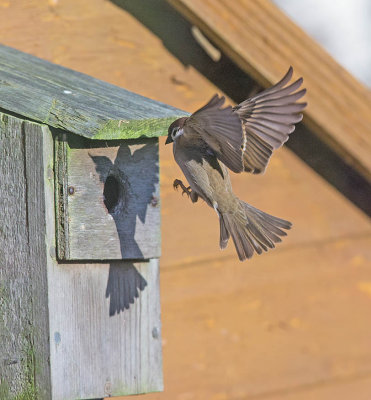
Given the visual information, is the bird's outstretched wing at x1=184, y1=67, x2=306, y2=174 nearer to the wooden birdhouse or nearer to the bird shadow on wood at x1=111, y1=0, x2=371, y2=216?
the wooden birdhouse

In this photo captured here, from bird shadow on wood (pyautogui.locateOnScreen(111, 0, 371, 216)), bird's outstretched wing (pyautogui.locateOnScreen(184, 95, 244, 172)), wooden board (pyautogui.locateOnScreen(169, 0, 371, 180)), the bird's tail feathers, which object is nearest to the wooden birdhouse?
bird's outstretched wing (pyautogui.locateOnScreen(184, 95, 244, 172))

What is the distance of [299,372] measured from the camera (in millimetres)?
3582

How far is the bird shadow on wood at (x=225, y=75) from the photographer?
323 centimetres

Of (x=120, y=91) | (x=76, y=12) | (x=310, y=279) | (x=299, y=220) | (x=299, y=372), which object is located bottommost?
(x=299, y=372)

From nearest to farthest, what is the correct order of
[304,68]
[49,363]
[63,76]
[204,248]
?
[49,363] < [63,76] < [304,68] < [204,248]

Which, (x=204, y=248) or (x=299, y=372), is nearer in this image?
(x=204, y=248)

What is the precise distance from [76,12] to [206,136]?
995 millimetres

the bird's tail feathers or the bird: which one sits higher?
the bird

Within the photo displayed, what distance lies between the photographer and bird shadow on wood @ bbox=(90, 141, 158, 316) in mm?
2398

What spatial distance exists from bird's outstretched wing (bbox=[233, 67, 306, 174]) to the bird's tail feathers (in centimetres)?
19

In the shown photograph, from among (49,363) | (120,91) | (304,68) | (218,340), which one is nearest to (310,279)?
(218,340)

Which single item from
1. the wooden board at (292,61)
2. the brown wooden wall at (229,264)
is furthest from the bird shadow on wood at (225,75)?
the wooden board at (292,61)

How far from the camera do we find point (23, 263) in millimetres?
2230

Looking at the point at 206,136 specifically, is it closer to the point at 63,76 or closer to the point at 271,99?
the point at 271,99
